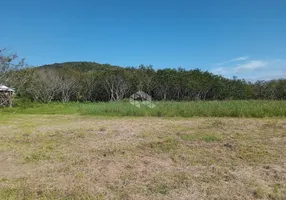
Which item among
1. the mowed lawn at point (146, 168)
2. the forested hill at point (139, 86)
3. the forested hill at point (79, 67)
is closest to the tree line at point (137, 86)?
the forested hill at point (139, 86)

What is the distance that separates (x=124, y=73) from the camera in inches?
1524

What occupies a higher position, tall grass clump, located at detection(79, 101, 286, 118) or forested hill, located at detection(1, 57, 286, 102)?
forested hill, located at detection(1, 57, 286, 102)

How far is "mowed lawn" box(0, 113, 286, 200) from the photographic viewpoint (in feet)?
10.7

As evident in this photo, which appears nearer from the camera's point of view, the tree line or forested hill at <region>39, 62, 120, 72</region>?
the tree line

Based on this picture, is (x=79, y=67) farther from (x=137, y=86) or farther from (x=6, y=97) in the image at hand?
(x=6, y=97)

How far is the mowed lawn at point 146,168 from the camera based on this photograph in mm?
3260

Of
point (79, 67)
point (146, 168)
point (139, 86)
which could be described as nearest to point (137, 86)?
point (139, 86)

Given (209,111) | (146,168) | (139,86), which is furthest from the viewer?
(139,86)

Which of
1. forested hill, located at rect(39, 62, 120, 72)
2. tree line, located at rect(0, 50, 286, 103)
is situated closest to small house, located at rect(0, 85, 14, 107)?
tree line, located at rect(0, 50, 286, 103)

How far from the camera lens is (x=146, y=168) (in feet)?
13.8

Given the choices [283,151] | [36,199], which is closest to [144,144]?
[283,151]

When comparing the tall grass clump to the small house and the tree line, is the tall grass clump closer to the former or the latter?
the small house

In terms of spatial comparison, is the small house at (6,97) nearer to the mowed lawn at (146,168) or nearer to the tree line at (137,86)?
the tree line at (137,86)

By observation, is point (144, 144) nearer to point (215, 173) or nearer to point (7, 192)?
point (215, 173)
